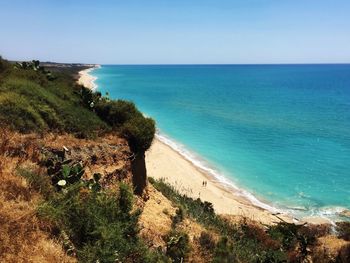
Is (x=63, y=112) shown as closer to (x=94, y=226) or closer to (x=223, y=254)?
(x=94, y=226)

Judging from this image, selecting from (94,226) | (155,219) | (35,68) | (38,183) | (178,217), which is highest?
(35,68)

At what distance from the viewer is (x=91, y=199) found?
11.3m

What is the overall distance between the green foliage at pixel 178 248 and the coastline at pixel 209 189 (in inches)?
490

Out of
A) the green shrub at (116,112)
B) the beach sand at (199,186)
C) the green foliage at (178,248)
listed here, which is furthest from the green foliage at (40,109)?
the beach sand at (199,186)

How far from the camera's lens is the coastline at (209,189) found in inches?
1144

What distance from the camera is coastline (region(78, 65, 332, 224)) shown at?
29047 millimetres

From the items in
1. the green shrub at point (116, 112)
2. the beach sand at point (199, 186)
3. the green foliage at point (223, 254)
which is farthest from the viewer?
the beach sand at point (199, 186)

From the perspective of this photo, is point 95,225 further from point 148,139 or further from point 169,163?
point 169,163

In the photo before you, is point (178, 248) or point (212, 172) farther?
point (212, 172)

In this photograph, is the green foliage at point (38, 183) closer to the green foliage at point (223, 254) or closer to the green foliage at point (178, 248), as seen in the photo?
the green foliage at point (178, 248)

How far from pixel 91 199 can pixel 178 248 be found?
3409mm

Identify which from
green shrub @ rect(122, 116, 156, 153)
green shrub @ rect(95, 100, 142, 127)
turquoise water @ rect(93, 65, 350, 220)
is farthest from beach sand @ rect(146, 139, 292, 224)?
green shrub @ rect(95, 100, 142, 127)

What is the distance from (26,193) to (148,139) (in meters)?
8.42

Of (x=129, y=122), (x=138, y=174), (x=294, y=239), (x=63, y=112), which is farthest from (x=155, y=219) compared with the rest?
(x=294, y=239)
